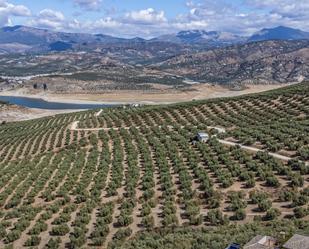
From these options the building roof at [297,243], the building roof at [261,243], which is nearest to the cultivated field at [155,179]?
the building roof at [261,243]

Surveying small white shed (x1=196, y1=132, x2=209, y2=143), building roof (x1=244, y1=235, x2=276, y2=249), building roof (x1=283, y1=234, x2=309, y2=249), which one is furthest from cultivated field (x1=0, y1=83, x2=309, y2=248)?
building roof (x1=283, y1=234, x2=309, y2=249)

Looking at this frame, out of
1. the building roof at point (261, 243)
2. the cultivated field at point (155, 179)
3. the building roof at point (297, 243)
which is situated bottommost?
the cultivated field at point (155, 179)

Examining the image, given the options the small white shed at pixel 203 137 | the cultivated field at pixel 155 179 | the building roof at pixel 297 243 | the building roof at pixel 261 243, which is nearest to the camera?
the building roof at pixel 297 243

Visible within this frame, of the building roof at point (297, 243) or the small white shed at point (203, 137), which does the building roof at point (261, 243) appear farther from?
the small white shed at point (203, 137)

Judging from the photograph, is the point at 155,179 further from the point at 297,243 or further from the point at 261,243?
the point at 297,243

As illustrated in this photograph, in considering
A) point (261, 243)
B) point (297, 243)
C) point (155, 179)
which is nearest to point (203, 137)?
point (155, 179)

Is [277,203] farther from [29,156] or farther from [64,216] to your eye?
[29,156]
